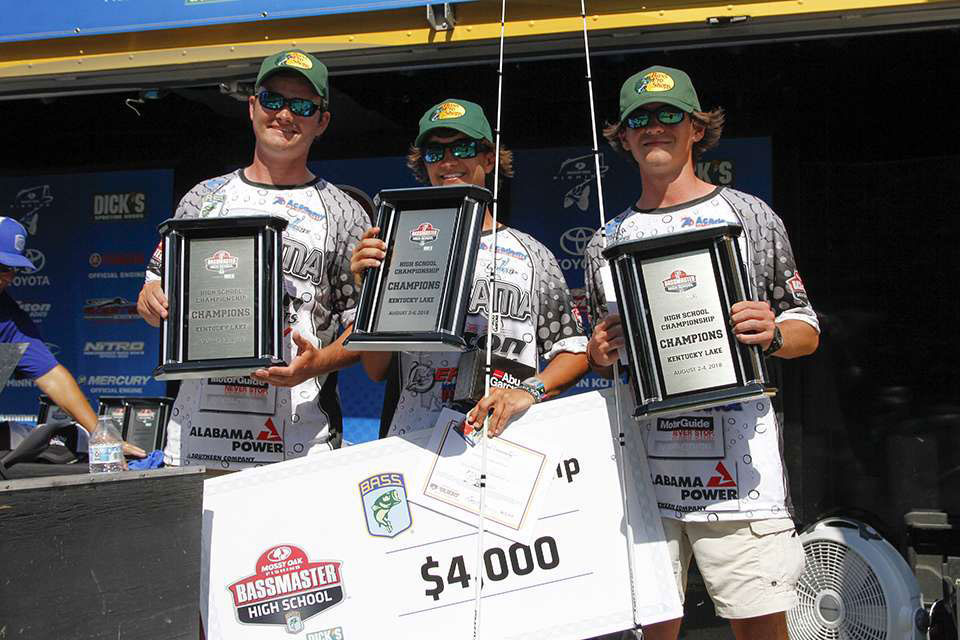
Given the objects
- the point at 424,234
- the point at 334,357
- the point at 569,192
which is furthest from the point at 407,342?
the point at 569,192

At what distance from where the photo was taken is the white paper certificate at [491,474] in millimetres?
2529

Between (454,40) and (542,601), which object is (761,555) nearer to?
(542,601)

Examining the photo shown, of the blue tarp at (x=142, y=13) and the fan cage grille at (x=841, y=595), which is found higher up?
the blue tarp at (x=142, y=13)

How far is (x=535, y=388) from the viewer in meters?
2.61

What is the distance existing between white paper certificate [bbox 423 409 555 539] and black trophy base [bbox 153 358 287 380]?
50cm

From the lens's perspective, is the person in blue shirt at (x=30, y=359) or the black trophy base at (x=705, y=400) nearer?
the black trophy base at (x=705, y=400)

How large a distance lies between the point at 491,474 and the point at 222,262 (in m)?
0.94

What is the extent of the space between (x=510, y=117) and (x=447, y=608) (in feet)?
9.72

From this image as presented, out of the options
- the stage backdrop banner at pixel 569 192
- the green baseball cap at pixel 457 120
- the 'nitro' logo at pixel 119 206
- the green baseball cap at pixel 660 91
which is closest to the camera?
the green baseball cap at pixel 660 91

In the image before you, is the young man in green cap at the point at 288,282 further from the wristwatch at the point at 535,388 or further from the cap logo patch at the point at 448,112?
the wristwatch at the point at 535,388

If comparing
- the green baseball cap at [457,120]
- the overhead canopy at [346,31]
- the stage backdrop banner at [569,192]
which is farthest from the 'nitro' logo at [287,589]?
the stage backdrop banner at [569,192]

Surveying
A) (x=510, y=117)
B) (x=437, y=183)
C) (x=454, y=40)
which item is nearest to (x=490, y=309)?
(x=437, y=183)

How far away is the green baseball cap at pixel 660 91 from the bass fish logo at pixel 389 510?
47.2 inches

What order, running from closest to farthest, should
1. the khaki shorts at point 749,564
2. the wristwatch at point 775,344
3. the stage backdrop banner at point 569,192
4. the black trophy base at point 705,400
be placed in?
the black trophy base at point 705,400 → the wristwatch at point 775,344 → the khaki shorts at point 749,564 → the stage backdrop banner at point 569,192
